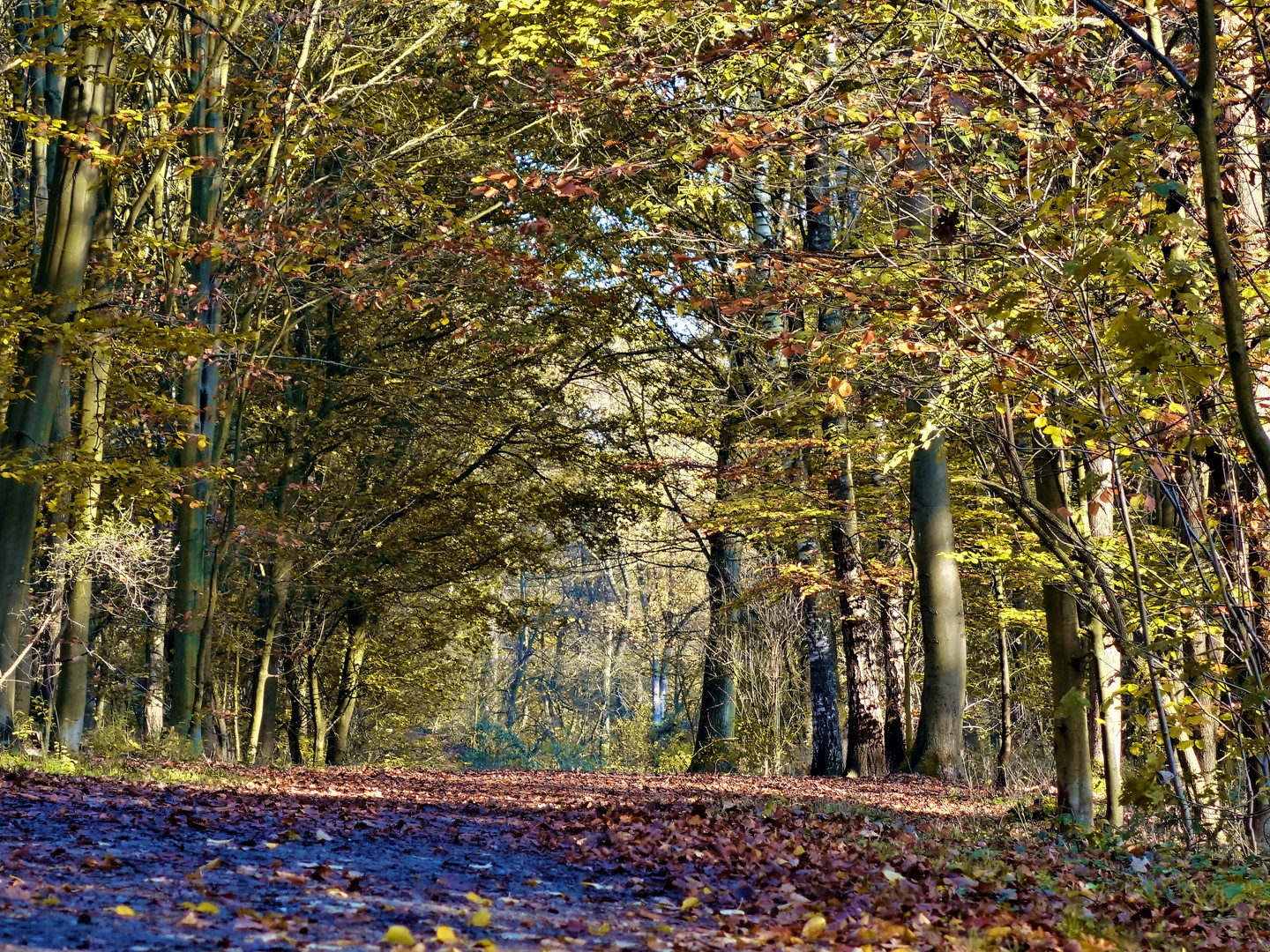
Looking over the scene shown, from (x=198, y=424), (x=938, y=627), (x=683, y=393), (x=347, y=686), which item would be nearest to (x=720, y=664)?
(x=683, y=393)

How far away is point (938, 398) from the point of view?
693 centimetres

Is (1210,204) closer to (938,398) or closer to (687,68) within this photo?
(938,398)

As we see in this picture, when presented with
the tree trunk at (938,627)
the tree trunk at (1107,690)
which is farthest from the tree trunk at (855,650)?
the tree trunk at (1107,690)

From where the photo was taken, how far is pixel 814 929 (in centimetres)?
422

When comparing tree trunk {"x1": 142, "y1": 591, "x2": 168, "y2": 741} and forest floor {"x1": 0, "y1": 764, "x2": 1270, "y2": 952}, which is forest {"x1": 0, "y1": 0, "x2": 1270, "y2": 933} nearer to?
forest floor {"x1": 0, "y1": 764, "x2": 1270, "y2": 952}

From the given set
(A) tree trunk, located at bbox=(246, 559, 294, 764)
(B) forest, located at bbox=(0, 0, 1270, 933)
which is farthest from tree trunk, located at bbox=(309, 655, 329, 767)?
(A) tree trunk, located at bbox=(246, 559, 294, 764)

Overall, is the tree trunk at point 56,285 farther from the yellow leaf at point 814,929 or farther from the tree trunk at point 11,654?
the yellow leaf at point 814,929

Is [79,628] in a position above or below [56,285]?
below

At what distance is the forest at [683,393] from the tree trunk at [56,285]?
0.15ft

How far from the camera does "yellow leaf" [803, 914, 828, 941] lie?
4.20 meters

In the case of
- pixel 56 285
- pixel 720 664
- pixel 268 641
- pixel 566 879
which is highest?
pixel 56 285

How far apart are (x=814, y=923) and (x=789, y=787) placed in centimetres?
846

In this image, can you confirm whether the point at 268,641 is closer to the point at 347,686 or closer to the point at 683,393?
the point at 347,686

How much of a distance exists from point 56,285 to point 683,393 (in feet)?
30.4
